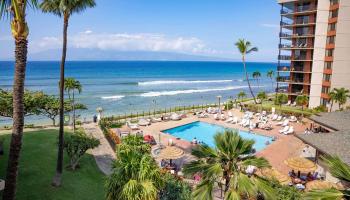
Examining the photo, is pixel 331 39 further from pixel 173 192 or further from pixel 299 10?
pixel 173 192

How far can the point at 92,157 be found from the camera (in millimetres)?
22766

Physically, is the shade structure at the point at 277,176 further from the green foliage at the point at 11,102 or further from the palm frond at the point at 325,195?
the green foliage at the point at 11,102

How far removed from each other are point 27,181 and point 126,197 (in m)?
8.87

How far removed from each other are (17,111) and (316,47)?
45.1 m

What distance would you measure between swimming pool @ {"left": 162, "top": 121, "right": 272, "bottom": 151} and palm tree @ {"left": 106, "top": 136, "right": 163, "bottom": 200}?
19678 mm

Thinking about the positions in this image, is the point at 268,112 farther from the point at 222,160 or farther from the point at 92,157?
the point at 222,160

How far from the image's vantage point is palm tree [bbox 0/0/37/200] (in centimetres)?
795

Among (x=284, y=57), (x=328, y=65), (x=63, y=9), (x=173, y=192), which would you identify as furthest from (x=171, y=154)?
(x=284, y=57)

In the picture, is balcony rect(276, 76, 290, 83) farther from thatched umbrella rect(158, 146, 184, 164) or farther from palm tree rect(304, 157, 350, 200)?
palm tree rect(304, 157, 350, 200)

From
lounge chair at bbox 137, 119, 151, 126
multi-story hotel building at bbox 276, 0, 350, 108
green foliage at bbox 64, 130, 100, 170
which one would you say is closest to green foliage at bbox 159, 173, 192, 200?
green foliage at bbox 64, 130, 100, 170

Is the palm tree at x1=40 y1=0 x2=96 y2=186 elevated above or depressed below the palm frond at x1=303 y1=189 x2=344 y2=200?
above

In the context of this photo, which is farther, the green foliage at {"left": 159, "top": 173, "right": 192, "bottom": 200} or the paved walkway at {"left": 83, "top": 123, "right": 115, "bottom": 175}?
the paved walkway at {"left": 83, "top": 123, "right": 115, "bottom": 175}

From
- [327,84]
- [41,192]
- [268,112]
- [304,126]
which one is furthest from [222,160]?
[327,84]

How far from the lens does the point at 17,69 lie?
27.5 feet
